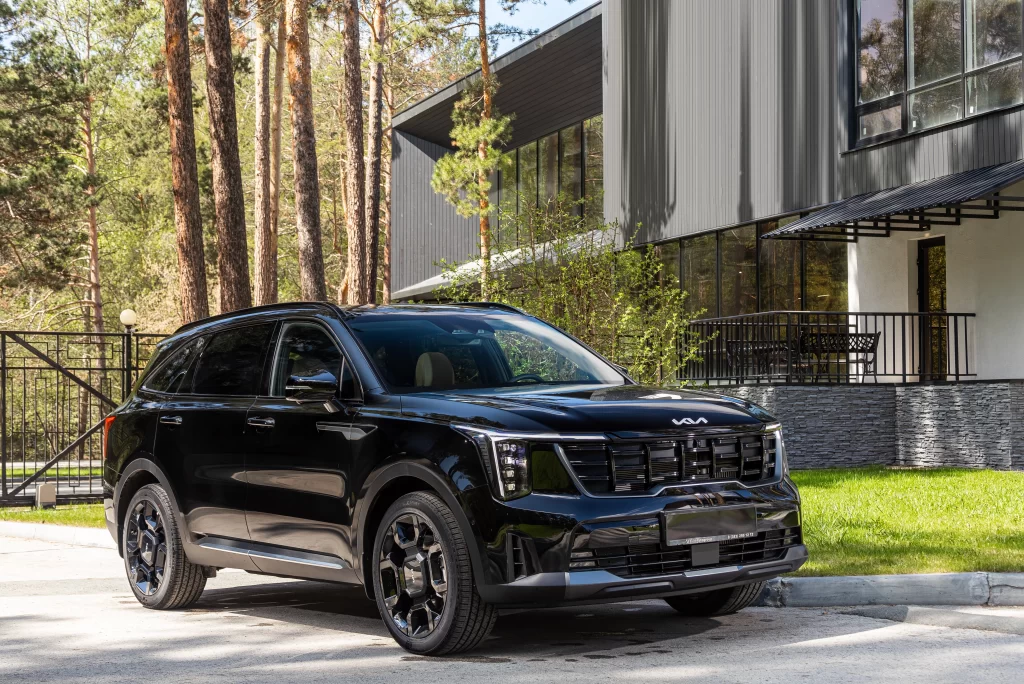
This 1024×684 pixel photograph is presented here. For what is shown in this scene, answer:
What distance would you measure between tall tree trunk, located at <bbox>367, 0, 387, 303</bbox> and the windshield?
86.8 feet

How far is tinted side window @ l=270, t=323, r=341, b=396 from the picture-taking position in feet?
25.8

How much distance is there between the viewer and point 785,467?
24.1 feet

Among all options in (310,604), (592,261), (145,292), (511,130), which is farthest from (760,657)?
(145,292)

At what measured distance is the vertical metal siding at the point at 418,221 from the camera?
Result: 40.4 meters

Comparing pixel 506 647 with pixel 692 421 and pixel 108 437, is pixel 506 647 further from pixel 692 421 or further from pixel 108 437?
pixel 108 437

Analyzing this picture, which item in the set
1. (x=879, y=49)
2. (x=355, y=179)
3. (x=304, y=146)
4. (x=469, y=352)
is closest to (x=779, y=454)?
(x=469, y=352)

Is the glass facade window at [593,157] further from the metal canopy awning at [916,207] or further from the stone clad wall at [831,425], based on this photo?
the stone clad wall at [831,425]

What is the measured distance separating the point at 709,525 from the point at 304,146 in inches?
794

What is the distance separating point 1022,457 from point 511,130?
20.9m

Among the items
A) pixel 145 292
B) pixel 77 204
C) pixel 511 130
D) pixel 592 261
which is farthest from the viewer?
pixel 145 292

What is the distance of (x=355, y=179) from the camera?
113ft

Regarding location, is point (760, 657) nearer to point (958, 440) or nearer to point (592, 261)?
point (592, 261)

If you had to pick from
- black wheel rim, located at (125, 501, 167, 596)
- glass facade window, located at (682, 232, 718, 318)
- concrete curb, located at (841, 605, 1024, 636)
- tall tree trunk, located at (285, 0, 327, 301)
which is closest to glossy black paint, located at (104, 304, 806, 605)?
black wheel rim, located at (125, 501, 167, 596)

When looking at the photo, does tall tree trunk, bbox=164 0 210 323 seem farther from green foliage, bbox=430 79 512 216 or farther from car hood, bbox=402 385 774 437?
car hood, bbox=402 385 774 437
